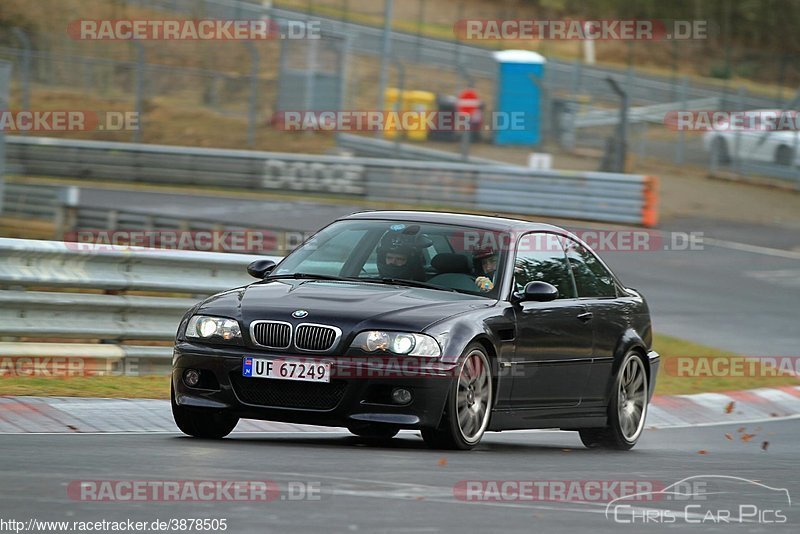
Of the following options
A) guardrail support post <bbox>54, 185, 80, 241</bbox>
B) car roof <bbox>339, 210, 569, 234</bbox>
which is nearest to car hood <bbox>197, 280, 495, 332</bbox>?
car roof <bbox>339, 210, 569, 234</bbox>

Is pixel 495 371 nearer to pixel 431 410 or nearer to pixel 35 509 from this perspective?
pixel 431 410

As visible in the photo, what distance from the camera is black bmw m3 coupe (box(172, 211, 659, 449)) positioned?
8.20 metres

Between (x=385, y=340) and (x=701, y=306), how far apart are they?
13.0 metres

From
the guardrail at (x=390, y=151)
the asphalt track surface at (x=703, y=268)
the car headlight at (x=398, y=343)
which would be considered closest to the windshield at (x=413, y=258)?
the car headlight at (x=398, y=343)

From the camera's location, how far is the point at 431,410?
8219mm

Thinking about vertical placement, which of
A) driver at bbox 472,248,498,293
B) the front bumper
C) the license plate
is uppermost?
driver at bbox 472,248,498,293

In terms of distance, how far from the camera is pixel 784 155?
3519 centimetres

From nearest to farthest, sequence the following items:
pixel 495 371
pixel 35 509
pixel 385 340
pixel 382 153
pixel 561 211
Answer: pixel 35 509 → pixel 385 340 → pixel 495 371 → pixel 561 211 → pixel 382 153

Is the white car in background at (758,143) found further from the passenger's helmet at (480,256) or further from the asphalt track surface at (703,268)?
the passenger's helmet at (480,256)

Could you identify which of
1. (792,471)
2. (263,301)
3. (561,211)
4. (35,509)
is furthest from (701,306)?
(35,509)

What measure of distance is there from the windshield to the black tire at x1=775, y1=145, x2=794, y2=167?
26.9m

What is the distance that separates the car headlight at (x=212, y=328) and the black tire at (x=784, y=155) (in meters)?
28.3

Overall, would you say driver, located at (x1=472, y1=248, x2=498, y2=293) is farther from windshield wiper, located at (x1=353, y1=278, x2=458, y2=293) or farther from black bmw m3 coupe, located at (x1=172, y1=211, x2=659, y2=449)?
windshield wiper, located at (x1=353, y1=278, x2=458, y2=293)

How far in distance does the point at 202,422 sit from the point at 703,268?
55.8 feet
